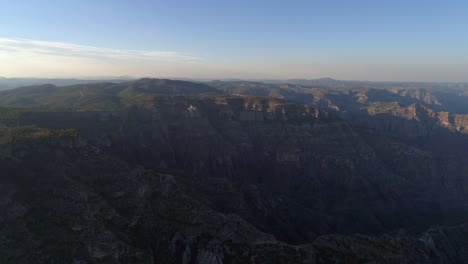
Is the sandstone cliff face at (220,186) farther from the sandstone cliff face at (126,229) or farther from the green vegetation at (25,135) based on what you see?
the green vegetation at (25,135)

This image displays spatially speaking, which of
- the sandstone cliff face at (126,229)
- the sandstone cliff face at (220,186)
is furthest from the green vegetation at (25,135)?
the sandstone cliff face at (126,229)

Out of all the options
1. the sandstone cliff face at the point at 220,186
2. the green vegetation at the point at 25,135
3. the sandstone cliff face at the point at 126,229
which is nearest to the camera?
the sandstone cliff face at the point at 126,229

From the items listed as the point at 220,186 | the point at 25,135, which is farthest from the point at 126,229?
the point at 25,135

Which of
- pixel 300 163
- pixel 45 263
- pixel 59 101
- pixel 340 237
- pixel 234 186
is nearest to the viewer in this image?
pixel 45 263

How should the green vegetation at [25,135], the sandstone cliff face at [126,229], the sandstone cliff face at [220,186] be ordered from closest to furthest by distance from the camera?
1. the sandstone cliff face at [126,229]
2. the sandstone cliff face at [220,186]
3. the green vegetation at [25,135]

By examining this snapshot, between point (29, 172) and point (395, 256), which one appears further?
point (29, 172)

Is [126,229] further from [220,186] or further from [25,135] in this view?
[25,135]

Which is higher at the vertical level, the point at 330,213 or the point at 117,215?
the point at 117,215

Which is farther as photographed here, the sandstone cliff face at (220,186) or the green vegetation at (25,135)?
the green vegetation at (25,135)

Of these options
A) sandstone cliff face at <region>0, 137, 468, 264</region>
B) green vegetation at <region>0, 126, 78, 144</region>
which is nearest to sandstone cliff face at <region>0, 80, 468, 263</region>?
sandstone cliff face at <region>0, 137, 468, 264</region>

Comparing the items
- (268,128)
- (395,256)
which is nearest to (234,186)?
(395,256)

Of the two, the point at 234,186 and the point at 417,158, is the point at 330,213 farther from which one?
the point at 417,158
